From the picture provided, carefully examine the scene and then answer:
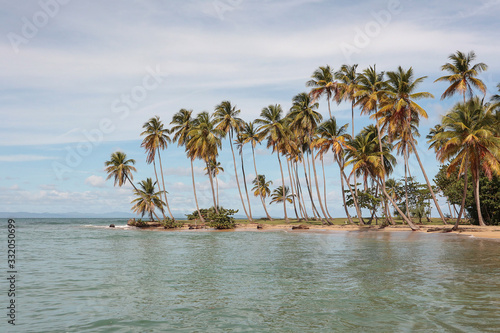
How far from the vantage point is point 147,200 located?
60312mm

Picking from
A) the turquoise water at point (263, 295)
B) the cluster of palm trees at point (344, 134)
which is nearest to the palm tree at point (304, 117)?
the cluster of palm trees at point (344, 134)

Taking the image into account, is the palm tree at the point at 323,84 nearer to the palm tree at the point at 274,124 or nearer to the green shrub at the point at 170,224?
the palm tree at the point at 274,124

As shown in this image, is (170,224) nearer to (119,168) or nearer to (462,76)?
(119,168)

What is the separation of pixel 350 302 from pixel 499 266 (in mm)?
8716

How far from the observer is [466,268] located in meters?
13.9

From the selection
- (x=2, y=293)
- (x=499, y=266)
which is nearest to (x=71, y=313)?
(x=2, y=293)

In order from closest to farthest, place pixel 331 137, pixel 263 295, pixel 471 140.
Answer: pixel 263 295
pixel 471 140
pixel 331 137

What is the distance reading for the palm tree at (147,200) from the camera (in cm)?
6006

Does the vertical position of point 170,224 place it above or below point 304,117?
below

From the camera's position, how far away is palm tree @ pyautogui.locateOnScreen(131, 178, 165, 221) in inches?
2365

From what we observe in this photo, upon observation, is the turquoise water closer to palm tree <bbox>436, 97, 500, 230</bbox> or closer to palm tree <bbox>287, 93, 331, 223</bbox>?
palm tree <bbox>436, 97, 500, 230</bbox>

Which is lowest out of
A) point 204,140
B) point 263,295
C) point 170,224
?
point 263,295

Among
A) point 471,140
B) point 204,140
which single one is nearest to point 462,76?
point 471,140

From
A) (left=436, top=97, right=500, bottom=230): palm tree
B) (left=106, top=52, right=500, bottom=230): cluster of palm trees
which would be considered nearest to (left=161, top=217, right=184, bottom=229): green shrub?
(left=106, top=52, right=500, bottom=230): cluster of palm trees
